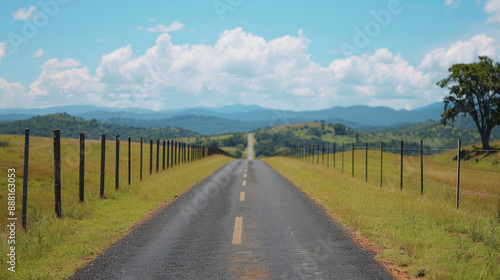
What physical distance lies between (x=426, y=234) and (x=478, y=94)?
49.9 m

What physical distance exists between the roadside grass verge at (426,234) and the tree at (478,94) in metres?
43.4

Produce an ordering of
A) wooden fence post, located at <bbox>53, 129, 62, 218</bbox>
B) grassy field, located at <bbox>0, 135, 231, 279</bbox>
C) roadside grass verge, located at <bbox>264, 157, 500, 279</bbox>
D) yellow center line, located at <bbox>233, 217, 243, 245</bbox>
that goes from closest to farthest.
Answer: roadside grass verge, located at <bbox>264, 157, 500, 279</bbox>
grassy field, located at <bbox>0, 135, 231, 279</bbox>
yellow center line, located at <bbox>233, 217, 243, 245</bbox>
wooden fence post, located at <bbox>53, 129, 62, 218</bbox>

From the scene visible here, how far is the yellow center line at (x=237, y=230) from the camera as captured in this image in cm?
792

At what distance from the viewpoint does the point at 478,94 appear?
1948 inches

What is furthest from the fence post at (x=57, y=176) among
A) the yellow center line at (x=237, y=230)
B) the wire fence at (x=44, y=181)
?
the yellow center line at (x=237, y=230)

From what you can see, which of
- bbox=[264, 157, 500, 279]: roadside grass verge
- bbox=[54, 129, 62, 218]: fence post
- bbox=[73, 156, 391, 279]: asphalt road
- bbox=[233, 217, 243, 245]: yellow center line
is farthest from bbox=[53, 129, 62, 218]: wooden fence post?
bbox=[264, 157, 500, 279]: roadside grass verge

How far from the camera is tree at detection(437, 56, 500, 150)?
48.6 metres

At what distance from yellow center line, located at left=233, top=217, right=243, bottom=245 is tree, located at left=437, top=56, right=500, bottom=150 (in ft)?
158

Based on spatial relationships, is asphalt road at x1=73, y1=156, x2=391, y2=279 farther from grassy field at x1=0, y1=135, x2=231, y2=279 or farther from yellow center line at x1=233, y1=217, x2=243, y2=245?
grassy field at x1=0, y1=135, x2=231, y2=279

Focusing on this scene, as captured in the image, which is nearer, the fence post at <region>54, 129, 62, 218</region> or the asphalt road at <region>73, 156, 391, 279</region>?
the asphalt road at <region>73, 156, 391, 279</region>

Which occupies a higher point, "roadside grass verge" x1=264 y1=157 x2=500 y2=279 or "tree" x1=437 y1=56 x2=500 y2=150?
"tree" x1=437 y1=56 x2=500 y2=150

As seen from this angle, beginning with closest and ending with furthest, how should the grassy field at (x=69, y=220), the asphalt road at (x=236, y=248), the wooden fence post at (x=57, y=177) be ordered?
the asphalt road at (x=236, y=248) < the grassy field at (x=69, y=220) < the wooden fence post at (x=57, y=177)

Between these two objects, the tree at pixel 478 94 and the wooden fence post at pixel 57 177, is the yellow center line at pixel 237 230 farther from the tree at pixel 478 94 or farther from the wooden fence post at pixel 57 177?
the tree at pixel 478 94

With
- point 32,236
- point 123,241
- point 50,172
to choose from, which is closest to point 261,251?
point 123,241
